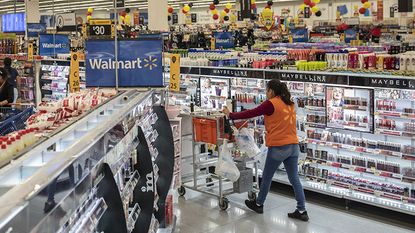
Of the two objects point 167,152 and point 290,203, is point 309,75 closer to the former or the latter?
point 290,203

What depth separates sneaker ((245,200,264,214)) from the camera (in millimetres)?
6734

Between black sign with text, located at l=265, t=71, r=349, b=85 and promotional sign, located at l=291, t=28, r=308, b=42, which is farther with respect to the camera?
promotional sign, located at l=291, t=28, r=308, b=42

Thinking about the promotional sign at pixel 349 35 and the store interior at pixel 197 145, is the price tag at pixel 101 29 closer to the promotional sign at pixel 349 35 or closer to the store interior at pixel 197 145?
the store interior at pixel 197 145

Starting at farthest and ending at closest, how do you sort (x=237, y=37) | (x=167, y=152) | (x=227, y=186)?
(x=237, y=37) < (x=227, y=186) < (x=167, y=152)

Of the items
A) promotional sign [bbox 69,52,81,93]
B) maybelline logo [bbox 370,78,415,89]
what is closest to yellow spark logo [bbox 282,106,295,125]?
maybelline logo [bbox 370,78,415,89]

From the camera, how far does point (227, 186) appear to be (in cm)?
783

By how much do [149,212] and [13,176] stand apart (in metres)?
1.47

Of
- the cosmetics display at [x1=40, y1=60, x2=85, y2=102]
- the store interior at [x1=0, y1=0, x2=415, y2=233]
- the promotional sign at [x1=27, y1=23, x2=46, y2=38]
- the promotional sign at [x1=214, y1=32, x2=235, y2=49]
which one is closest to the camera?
the store interior at [x1=0, y1=0, x2=415, y2=233]

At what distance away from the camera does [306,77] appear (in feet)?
24.0

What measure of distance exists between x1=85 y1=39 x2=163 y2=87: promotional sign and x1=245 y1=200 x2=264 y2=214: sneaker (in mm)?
2536

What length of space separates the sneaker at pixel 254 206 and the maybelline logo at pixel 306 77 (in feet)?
6.10

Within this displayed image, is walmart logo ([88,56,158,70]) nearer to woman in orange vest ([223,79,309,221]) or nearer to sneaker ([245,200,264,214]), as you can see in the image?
woman in orange vest ([223,79,309,221])

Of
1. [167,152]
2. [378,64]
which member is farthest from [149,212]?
[378,64]

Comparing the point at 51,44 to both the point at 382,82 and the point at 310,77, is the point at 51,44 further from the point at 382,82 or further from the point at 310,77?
the point at 382,82
